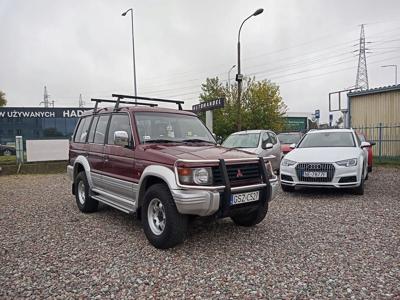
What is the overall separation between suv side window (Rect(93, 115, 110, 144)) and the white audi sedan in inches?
177

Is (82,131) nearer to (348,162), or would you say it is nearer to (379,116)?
(348,162)

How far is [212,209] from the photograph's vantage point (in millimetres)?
4070

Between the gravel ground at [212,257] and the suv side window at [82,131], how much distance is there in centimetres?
154

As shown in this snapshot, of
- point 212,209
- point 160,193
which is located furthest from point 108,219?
point 212,209

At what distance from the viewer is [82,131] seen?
23.2 ft

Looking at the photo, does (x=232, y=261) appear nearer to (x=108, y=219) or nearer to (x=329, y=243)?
(x=329, y=243)

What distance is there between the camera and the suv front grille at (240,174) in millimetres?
4200

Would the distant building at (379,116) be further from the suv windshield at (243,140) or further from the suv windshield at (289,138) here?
the suv windshield at (243,140)

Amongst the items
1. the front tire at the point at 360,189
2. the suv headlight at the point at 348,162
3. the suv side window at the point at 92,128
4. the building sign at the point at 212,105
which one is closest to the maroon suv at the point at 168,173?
the suv side window at the point at 92,128

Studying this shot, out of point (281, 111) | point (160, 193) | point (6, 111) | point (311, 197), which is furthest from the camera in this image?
point (281, 111)

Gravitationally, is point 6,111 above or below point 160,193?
above

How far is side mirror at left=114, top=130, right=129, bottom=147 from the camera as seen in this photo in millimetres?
4891

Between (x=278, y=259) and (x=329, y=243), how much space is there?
3.28ft

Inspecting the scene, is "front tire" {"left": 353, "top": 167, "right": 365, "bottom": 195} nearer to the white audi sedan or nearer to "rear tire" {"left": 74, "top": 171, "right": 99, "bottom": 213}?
the white audi sedan
